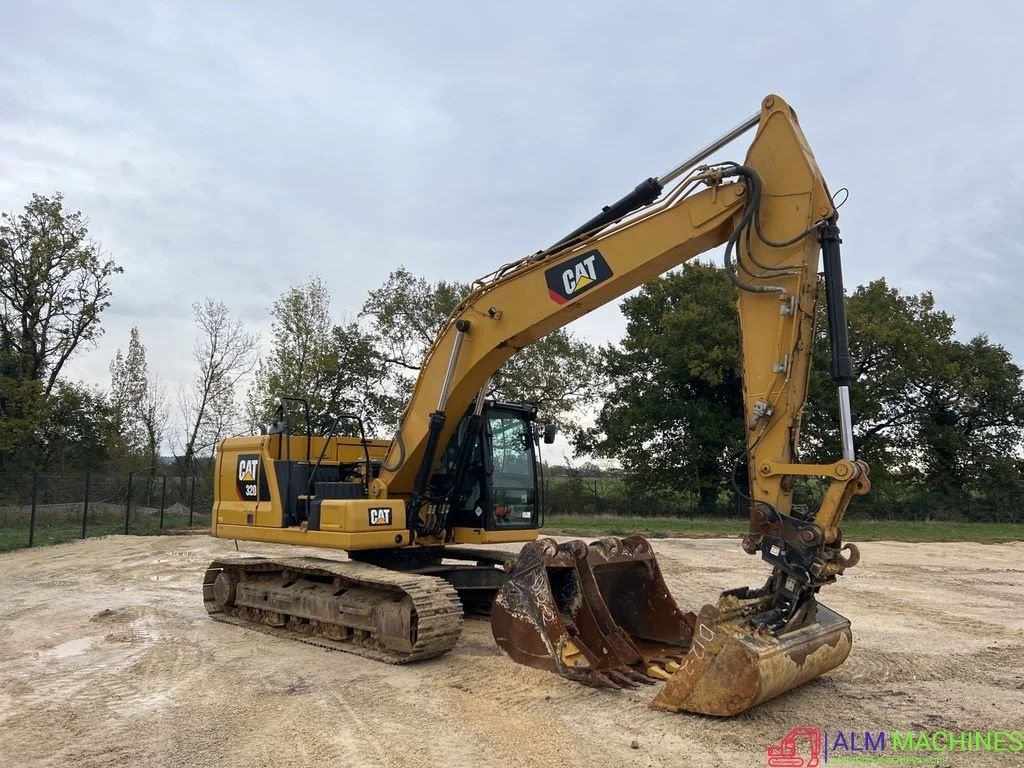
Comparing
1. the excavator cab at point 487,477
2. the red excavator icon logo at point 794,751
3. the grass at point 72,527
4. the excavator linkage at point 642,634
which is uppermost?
the excavator cab at point 487,477

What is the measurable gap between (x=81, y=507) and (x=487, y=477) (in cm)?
1661

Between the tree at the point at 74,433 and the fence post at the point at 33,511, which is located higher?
the tree at the point at 74,433

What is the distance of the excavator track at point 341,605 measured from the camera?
6.34 metres

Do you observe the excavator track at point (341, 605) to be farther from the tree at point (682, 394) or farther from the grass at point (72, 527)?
the tree at point (682, 394)

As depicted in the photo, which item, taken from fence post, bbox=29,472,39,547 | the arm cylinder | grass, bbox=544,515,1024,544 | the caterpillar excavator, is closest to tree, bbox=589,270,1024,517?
grass, bbox=544,515,1024,544

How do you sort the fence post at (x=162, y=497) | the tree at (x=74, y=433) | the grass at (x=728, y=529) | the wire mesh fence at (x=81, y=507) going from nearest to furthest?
1. the wire mesh fence at (x=81, y=507)
2. the grass at (x=728, y=529)
3. the fence post at (x=162, y=497)
4. the tree at (x=74, y=433)

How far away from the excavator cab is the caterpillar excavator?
21 mm

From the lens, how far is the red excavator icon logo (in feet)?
13.3

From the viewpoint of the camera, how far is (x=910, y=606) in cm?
924

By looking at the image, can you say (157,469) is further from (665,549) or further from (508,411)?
(508,411)

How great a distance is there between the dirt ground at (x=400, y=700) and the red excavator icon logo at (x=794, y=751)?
0.07 meters

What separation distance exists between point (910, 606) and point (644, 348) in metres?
21.0

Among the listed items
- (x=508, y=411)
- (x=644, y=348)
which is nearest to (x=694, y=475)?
(x=644, y=348)

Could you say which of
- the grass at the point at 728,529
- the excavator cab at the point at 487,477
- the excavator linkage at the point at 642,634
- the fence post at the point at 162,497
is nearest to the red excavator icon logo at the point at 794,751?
the excavator linkage at the point at 642,634
